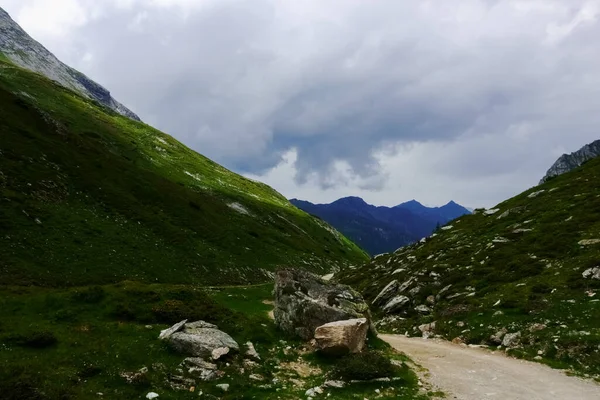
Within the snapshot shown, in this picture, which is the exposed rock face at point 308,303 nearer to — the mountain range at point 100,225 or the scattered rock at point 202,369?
the scattered rock at point 202,369

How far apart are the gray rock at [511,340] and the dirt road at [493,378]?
4.91ft

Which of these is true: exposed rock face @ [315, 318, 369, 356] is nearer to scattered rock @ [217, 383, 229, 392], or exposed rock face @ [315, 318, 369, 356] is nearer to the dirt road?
the dirt road

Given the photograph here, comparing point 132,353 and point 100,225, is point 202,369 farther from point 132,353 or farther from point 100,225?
point 100,225

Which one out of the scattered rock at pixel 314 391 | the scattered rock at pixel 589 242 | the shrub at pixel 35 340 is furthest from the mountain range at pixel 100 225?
the scattered rock at pixel 589 242

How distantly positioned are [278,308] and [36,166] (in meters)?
52.7

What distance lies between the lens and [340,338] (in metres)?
23.0

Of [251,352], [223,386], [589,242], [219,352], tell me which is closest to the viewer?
[223,386]

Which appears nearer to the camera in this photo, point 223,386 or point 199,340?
point 223,386

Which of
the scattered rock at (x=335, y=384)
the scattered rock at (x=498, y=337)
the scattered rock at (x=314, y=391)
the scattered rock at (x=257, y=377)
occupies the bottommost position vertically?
the scattered rock at (x=257, y=377)

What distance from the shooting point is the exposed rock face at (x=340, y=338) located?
23.0 metres

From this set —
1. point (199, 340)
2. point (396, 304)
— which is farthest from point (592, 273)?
point (199, 340)

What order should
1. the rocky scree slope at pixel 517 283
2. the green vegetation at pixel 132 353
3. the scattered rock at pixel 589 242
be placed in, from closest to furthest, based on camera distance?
the green vegetation at pixel 132 353, the rocky scree slope at pixel 517 283, the scattered rock at pixel 589 242

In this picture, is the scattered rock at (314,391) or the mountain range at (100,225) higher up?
the mountain range at (100,225)

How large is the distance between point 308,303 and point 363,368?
26.5 feet
